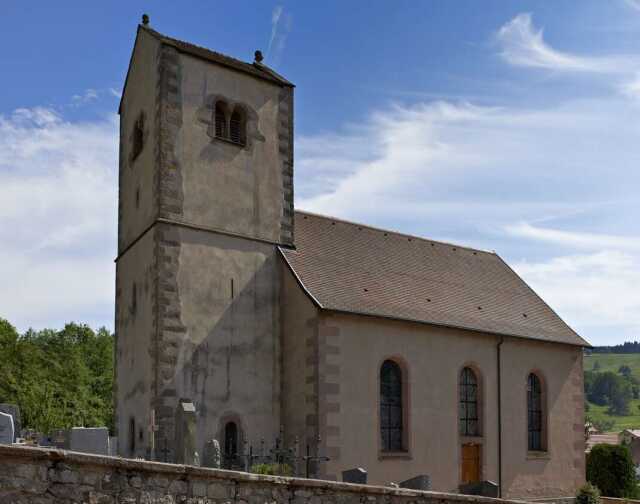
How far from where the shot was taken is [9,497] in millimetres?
8227

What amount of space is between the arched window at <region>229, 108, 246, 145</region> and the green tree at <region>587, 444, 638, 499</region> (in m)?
18.3

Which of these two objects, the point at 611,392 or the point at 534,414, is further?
the point at 611,392

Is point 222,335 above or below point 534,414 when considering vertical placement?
above

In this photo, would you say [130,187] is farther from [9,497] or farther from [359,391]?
[9,497]

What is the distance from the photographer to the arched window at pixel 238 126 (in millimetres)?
23875

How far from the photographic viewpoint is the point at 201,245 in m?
22.2

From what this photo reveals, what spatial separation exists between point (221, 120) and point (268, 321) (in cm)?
619

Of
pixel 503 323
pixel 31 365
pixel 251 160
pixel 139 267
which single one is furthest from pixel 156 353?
pixel 31 365

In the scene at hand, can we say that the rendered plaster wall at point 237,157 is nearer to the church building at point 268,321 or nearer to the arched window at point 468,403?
the church building at point 268,321

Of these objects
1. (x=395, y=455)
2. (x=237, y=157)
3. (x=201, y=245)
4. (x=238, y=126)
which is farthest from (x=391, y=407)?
(x=238, y=126)

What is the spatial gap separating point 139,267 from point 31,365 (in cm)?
3785

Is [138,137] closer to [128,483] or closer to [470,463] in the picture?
[470,463]

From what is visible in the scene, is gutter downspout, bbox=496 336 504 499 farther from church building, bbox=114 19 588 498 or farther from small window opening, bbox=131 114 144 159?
small window opening, bbox=131 114 144 159

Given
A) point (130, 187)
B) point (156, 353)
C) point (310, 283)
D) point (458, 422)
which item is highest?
point (130, 187)
